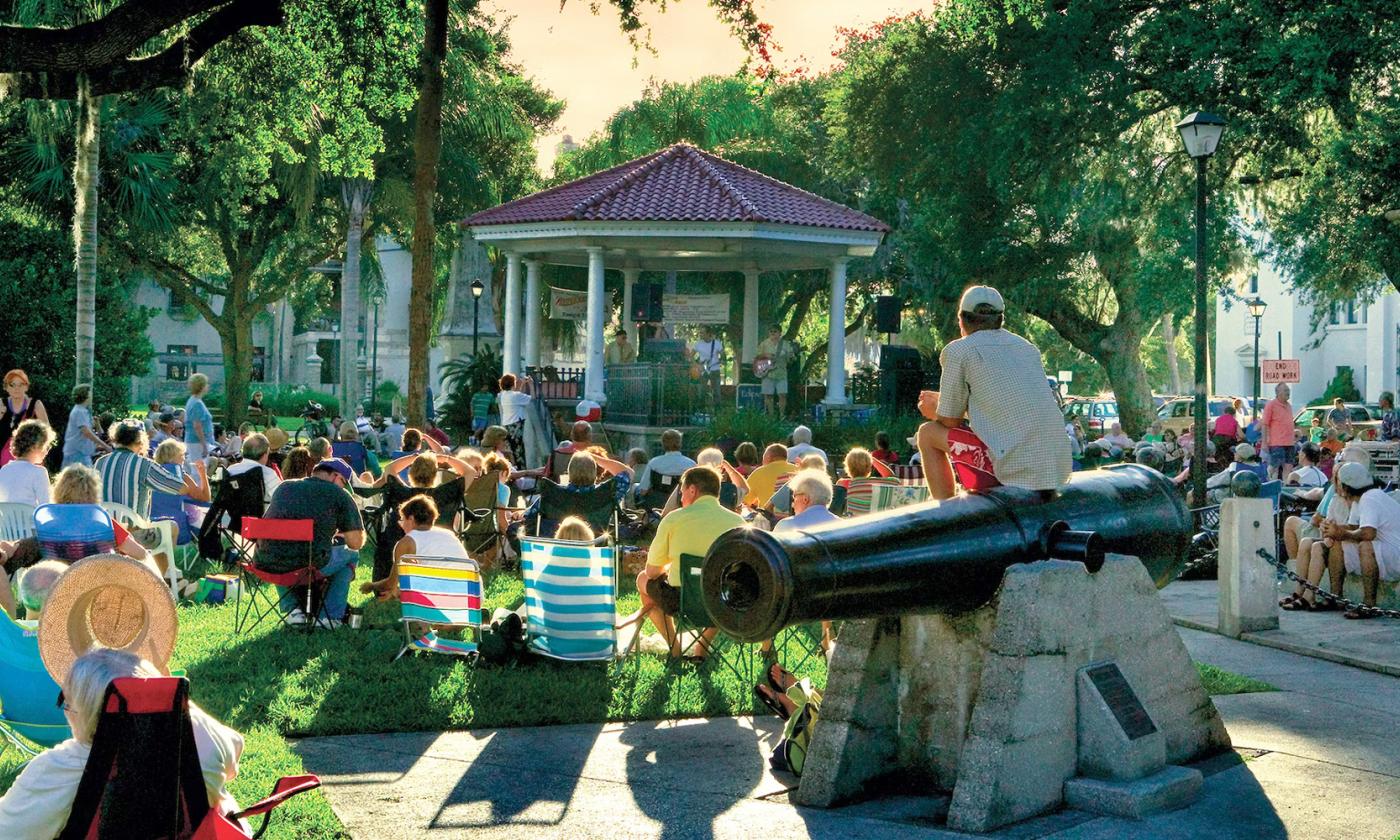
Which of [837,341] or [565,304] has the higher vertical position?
[565,304]

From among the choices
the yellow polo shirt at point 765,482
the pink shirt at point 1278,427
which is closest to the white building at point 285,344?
the pink shirt at point 1278,427

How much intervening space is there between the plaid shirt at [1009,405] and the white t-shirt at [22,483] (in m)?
6.58

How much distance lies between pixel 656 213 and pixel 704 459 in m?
13.4

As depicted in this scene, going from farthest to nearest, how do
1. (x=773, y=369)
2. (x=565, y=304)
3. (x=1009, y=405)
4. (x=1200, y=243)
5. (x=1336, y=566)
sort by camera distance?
(x=565, y=304) → (x=773, y=369) → (x=1200, y=243) → (x=1336, y=566) → (x=1009, y=405)

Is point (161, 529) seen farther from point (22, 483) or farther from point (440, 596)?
point (440, 596)

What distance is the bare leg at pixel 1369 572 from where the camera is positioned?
11.2 metres

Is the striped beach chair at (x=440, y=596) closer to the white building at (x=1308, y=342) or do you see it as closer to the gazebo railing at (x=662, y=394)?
the gazebo railing at (x=662, y=394)

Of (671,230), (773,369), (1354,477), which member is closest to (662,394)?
(671,230)

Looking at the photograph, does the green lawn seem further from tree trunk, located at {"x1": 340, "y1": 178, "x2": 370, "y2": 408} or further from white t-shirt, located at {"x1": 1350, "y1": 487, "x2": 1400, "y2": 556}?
tree trunk, located at {"x1": 340, "y1": 178, "x2": 370, "y2": 408}

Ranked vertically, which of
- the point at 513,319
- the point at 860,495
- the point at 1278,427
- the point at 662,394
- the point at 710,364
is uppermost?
the point at 513,319

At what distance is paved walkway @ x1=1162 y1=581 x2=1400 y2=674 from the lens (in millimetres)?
9555

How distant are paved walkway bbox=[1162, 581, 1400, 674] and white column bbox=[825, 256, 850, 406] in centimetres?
1458

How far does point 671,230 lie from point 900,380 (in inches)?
185

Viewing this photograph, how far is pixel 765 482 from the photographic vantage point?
1293 cm
